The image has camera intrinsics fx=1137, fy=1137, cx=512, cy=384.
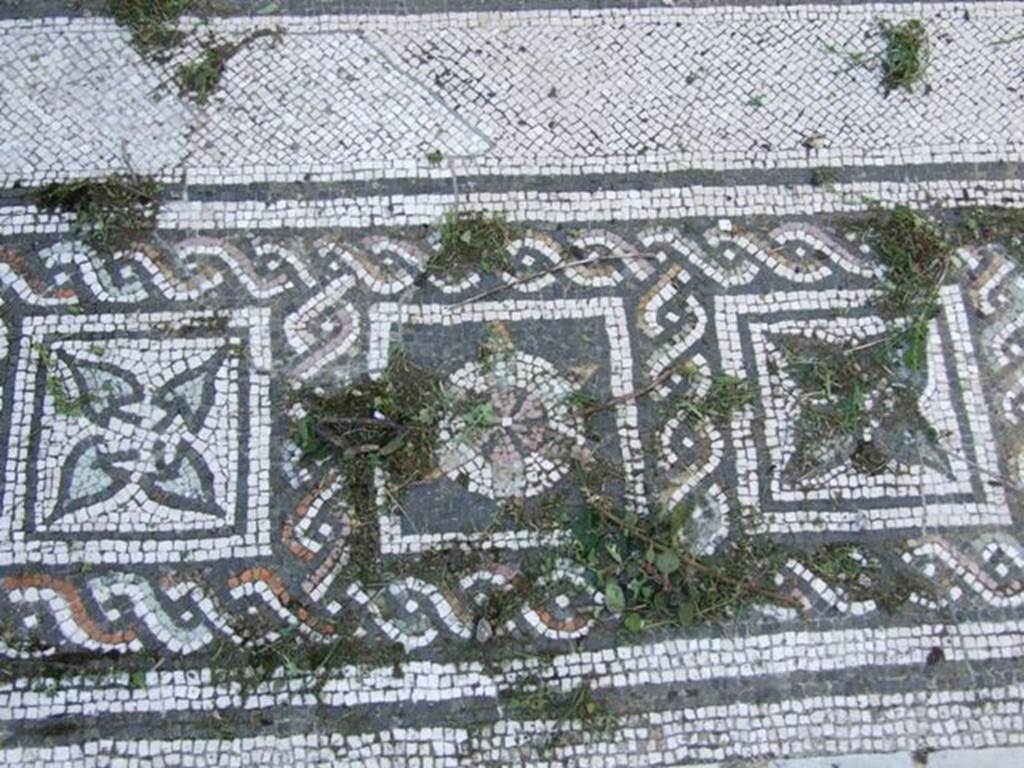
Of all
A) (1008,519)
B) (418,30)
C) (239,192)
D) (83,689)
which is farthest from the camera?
(418,30)

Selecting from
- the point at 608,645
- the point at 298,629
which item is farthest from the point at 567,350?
the point at 298,629

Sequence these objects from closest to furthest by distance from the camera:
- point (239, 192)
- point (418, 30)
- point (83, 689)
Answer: point (83, 689) → point (239, 192) → point (418, 30)

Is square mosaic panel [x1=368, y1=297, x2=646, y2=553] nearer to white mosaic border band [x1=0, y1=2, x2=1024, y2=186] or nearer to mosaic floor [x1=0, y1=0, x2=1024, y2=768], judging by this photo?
mosaic floor [x1=0, y1=0, x2=1024, y2=768]

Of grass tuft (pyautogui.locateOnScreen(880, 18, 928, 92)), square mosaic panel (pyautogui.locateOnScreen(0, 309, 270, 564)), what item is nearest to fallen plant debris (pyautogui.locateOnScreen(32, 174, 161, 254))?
square mosaic panel (pyautogui.locateOnScreen(0, 309, 270, 564))

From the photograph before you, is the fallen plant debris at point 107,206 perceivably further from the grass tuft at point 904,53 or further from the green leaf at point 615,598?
the grass tuft at point 904,53

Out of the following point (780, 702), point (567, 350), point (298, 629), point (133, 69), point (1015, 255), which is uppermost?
point (133, 69)

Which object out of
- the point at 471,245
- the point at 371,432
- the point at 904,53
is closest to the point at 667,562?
the point at 371,432

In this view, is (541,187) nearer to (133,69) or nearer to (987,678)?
(133,69)
